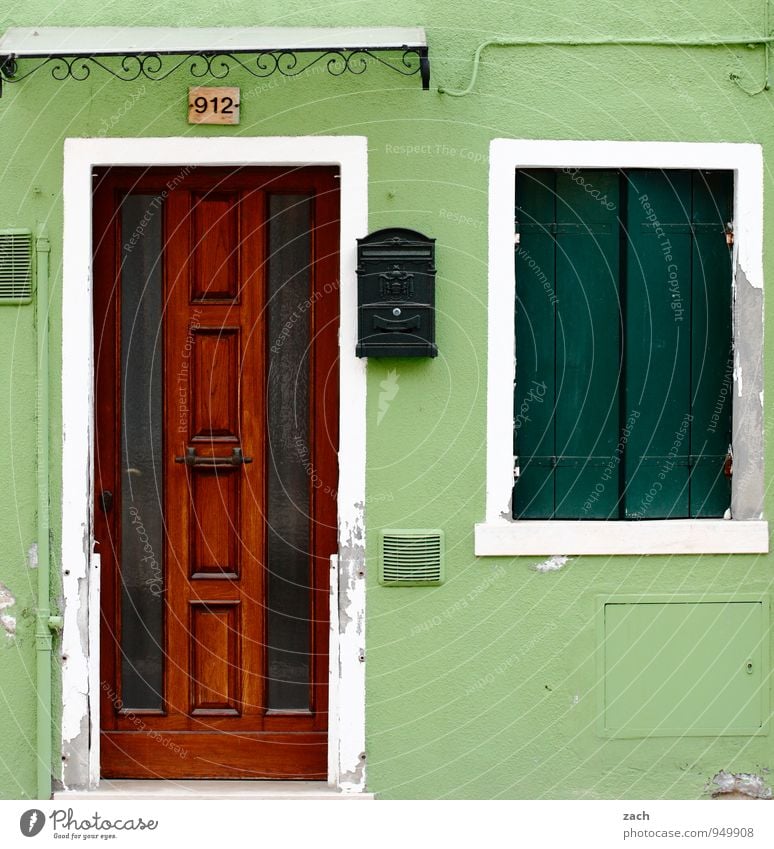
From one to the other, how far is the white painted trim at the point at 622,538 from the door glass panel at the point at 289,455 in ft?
2.82

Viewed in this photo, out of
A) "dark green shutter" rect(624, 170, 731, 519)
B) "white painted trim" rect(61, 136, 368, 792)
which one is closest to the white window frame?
"dark green shutter" rect(624, 170, 731, 519)

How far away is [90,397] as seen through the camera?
5.59 meters

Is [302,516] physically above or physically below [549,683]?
above

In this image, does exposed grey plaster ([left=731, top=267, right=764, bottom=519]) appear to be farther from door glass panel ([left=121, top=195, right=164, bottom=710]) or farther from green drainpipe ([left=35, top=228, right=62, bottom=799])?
green drainpipe ([left=35, top=228, right=62, bottom=799])

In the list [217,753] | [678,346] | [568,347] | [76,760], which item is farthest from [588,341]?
[76,760]

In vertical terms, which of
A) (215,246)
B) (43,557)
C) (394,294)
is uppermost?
(215,246)

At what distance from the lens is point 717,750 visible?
5617 millimetres

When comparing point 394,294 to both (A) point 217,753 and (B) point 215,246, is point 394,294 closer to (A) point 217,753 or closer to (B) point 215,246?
(B) point 215,246

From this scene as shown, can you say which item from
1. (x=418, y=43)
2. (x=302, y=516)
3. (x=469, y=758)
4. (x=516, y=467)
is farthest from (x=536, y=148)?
(x=469, y=758)

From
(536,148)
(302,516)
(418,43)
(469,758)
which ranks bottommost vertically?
(469,758)

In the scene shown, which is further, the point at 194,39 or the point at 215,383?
the point at 215,383

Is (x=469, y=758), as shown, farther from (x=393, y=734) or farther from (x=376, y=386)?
(x=376, y=386)

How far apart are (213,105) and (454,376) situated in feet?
5.26

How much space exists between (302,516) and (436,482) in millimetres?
664
